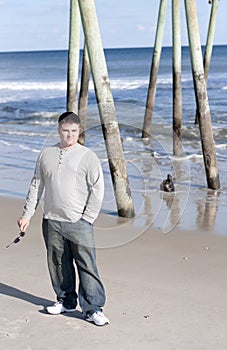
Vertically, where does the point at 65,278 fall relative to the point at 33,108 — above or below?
below

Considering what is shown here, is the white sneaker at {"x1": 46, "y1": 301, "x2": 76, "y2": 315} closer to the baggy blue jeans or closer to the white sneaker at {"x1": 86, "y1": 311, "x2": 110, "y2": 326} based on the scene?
the baggy blue jeans

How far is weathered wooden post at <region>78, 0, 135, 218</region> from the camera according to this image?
753 centimetres

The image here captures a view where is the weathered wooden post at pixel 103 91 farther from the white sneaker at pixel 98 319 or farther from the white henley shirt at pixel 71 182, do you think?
the white sneaker at pixel 98 319

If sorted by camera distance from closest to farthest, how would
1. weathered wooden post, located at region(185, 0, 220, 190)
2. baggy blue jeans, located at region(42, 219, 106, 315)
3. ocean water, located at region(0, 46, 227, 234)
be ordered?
baggy blue jeans, located at region(42, 219, 106, 315) → ocean water, located at region(0, 46, 227, 234) → weathered wooden post, located at region(185, 0, 220, 190)

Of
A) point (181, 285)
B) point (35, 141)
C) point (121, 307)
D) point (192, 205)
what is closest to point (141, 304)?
point (121, 307)

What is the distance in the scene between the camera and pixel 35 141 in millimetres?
16141

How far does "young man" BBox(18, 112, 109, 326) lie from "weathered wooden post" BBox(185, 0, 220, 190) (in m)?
5.47

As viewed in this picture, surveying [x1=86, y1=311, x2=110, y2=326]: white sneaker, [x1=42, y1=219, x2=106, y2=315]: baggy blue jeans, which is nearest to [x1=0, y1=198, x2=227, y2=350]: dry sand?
[x1=86, y1=311, x2=110, y2=326]: white sneaker

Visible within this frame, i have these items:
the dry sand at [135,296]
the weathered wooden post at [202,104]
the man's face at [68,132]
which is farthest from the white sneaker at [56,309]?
the weathered wooden post at [202,104]

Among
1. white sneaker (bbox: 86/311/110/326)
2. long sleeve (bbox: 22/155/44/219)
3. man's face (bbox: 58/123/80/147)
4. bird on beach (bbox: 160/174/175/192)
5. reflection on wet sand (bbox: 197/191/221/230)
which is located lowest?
white sneaker (bbox: 86/311/110/326)

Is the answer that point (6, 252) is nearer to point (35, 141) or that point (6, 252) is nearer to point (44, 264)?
point (44, 264)

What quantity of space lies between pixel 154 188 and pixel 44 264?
4.14 metres

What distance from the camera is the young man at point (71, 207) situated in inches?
176

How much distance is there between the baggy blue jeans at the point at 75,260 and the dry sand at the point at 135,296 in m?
0.18
